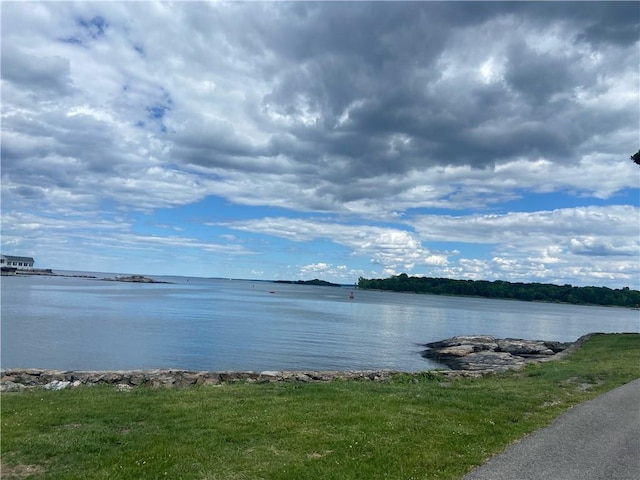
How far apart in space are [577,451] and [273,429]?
5.57 metres

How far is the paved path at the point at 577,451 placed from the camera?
7.45 metres

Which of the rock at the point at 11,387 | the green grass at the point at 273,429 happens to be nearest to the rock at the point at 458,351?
the green grass at the point at 273,429

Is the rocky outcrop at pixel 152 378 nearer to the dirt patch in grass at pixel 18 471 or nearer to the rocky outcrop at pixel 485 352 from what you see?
the dirt patch in grass at pixel 18 471

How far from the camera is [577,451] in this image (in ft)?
27.7

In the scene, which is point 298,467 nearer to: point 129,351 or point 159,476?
point 159,476

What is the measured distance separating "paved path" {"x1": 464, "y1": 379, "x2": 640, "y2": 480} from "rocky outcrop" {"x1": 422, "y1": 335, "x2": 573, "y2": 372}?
20.2 m

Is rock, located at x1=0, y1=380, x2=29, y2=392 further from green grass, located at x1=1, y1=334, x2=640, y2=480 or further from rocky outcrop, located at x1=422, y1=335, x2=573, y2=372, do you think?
rocky outcrop, located at x1=422, y1=335, x2=573, y2=372

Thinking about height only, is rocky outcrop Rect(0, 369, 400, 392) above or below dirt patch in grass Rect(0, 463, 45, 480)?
below

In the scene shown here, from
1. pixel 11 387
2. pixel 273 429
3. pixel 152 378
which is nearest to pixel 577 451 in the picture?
pixel 273 429

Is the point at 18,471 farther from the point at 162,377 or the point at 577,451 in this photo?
the point at 162,377

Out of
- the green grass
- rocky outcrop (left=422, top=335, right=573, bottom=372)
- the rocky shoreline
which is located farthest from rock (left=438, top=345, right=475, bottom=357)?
the green grass

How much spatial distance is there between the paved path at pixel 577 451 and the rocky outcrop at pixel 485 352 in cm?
2024

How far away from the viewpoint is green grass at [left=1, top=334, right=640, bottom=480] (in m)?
7.76

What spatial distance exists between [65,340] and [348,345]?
21.8 metres
